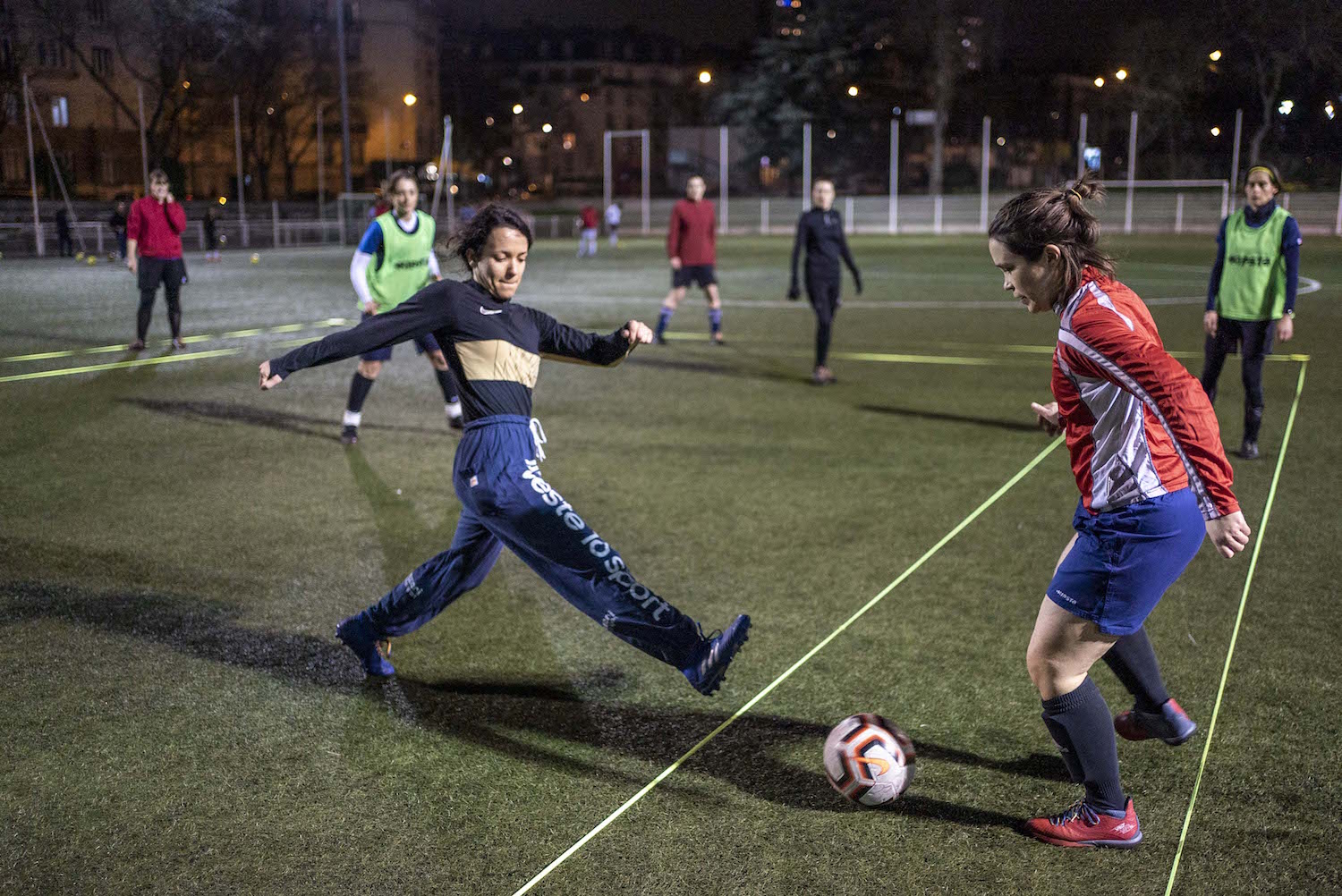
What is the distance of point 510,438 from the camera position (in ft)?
13.2

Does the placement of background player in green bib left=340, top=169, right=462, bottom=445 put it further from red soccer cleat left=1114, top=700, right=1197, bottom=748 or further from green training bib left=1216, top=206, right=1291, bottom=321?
red soccer cleat left=1114, top=700, right=1197, bottom=748

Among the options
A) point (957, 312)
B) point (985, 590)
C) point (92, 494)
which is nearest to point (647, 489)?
point (985, 590)

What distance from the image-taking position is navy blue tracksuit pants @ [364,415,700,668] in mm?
3945

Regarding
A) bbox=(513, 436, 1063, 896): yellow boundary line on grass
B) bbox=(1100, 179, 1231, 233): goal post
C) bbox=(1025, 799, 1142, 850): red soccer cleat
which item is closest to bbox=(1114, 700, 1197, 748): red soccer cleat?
bbox=(1025, 799, 1142, 850): red soccer cleat

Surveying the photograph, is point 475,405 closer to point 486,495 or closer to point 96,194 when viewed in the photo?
point 486,495

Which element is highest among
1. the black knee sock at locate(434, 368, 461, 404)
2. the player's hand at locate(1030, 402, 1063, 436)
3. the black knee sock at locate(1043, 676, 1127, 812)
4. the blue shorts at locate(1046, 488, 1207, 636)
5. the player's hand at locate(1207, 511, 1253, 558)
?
the player's hand at locate(1030, 402, 1063, 436)

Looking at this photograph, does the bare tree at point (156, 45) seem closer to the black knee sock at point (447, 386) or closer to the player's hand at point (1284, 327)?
the black knee sock at point (447, 386)

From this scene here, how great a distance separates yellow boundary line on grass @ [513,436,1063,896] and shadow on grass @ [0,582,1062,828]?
0.15 ft

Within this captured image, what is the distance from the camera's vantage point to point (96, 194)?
4475cm

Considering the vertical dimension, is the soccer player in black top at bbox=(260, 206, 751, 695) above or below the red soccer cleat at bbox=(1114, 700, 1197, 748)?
above

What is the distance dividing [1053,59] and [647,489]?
6778 cm

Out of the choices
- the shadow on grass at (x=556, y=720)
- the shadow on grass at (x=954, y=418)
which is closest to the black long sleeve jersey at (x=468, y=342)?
the shadow on grass at (x=556, y=720)

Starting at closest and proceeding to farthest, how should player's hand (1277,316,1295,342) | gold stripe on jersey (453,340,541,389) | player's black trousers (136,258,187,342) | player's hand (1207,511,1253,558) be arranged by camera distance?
player's hand (1207,511,1253,558)
gold stripe on jersey (453,340,541,389)
player's hand (1277,316,1295,342)
player's black trousers (136,258,187,342)

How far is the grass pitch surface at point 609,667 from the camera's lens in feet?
11.5
